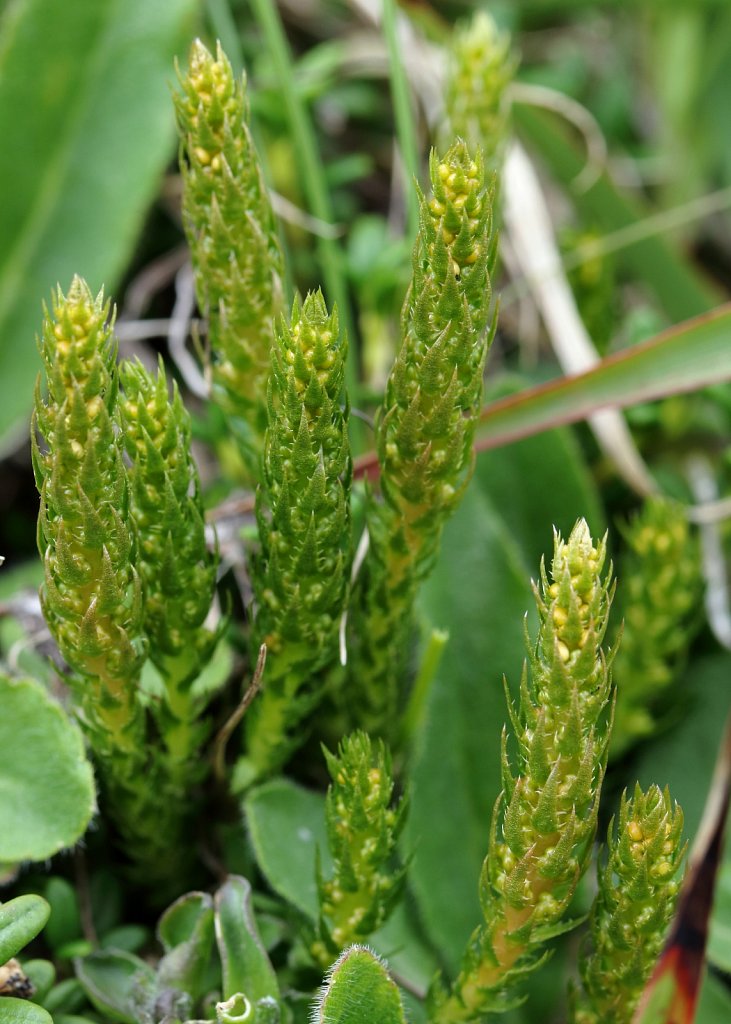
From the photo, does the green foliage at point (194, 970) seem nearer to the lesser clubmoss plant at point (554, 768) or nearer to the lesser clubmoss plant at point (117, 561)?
the lesser clubmoss plant at point (117, 561)

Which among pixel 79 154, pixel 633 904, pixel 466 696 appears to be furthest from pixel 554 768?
pixel 79 154

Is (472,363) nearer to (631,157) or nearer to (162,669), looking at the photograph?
(162,669)

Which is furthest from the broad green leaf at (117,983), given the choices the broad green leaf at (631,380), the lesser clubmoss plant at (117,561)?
the broad green leaf at (631,380)

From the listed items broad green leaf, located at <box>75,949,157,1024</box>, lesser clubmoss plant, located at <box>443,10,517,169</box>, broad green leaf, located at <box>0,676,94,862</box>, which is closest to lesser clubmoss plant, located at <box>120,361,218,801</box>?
broad green leaf, located at <box>0,676,94,862</box>

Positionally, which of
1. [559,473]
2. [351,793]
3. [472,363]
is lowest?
[351,793]

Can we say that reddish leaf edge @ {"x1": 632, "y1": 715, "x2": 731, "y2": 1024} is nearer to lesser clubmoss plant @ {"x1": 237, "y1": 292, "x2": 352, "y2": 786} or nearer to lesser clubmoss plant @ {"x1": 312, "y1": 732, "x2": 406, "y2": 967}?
lesser clubmoss plant @ {"x1": 312, "y1": 732, "x2": 406, "y2": 967}

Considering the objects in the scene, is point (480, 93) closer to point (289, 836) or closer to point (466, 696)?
point (466, 696)

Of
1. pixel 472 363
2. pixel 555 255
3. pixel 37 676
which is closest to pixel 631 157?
pixel 555 255

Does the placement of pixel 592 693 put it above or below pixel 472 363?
below
